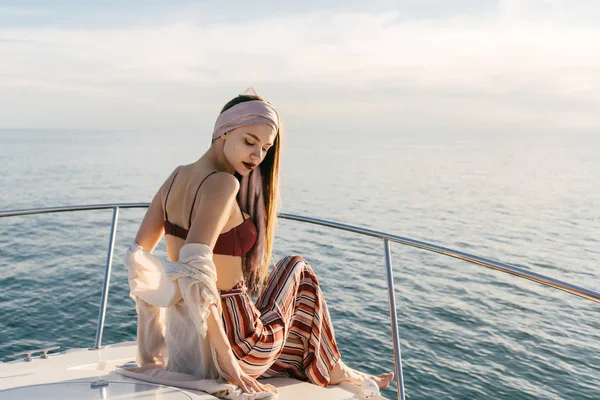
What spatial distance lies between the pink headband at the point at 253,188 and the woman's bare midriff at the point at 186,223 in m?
0.08

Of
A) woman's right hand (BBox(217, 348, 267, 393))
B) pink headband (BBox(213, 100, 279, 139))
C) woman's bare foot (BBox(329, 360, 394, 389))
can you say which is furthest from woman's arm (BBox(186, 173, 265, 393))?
woman's bare foot (BBox(329, 360, 394, 389))

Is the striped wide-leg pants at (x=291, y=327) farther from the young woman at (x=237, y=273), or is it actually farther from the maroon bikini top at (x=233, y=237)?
the maroon bikini top at (x=233, y=237)

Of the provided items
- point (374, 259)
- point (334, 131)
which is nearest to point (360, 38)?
point (374, 259)

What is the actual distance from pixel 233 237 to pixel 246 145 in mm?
330

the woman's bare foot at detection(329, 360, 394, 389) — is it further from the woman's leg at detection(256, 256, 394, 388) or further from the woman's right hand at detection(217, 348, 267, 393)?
the woman's right hand at detection(217, 348, 267, 393)

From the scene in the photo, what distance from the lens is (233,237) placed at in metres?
2.13

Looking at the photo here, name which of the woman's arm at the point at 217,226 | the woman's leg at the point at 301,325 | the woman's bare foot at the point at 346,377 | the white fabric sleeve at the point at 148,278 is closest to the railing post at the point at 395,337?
the woman's bare foot at the point at 346,377

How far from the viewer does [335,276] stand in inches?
455

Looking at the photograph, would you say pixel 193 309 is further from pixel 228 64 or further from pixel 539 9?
pixel 228 64

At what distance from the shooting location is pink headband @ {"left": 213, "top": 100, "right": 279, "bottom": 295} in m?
2.10

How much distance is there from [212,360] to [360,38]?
42.8m

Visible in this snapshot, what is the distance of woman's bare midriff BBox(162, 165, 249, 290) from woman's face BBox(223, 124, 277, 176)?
5.7 inches

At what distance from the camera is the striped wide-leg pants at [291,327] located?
2182mm

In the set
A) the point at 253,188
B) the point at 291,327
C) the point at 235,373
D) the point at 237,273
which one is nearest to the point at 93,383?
the point at 235,373
